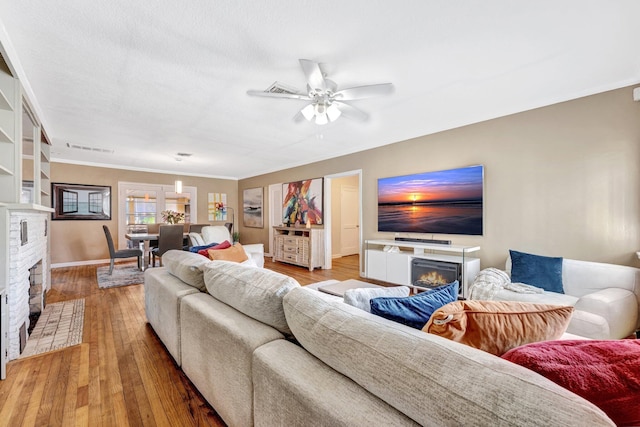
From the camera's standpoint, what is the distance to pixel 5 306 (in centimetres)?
197

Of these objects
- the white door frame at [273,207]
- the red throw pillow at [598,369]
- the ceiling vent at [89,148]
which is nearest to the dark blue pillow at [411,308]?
the red throw pillow at [598,369]

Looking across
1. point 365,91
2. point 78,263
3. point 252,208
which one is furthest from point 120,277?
point 365,91

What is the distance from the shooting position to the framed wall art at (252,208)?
7.82m

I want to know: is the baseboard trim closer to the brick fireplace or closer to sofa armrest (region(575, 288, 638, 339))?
the brick fireplace

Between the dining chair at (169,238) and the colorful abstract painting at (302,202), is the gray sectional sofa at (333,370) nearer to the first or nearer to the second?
the dining chair at (169,238)

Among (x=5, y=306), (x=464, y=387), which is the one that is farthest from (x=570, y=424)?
(x=5, y=306)

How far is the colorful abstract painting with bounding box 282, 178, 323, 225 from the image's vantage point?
6.07m

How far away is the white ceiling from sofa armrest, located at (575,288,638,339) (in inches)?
77.7

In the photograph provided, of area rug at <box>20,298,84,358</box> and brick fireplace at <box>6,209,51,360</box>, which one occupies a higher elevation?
brick fireplace at <box>6,209,51,360</box>

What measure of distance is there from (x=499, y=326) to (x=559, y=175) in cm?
308

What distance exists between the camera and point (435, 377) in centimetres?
70

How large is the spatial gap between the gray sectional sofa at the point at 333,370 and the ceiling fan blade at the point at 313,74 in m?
1.54

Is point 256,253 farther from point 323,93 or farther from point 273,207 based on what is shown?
point 273,207

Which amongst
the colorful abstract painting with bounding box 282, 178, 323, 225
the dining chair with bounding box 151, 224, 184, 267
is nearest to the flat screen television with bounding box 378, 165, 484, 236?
the colorful abstract painting with bounding box 282, 178, 323, 225
